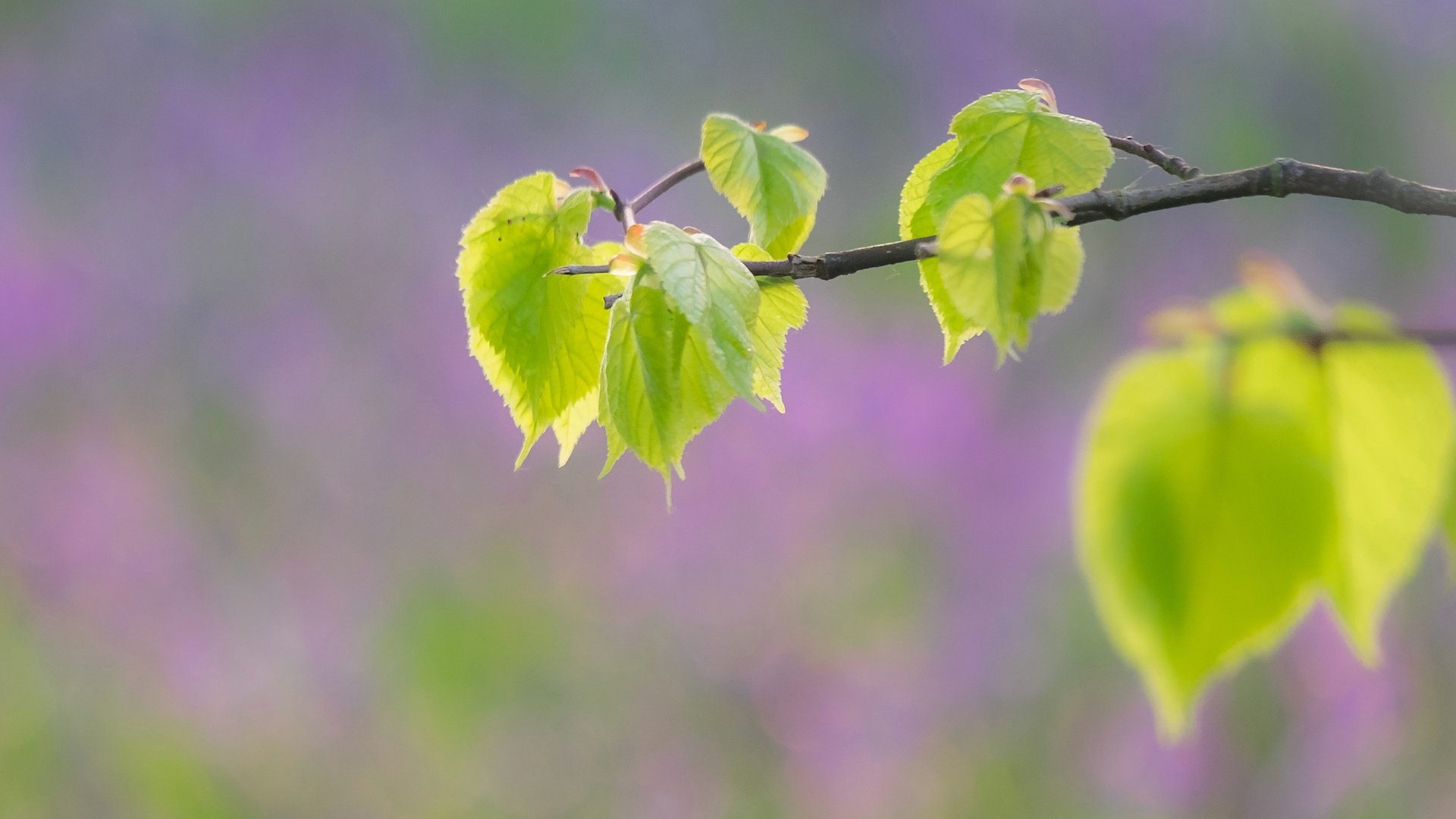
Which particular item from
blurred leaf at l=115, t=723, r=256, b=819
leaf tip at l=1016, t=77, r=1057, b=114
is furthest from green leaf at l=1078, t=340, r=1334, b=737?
blurred leaf at l=115, t=723, r=256, b=819

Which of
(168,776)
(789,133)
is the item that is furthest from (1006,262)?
(168,776)

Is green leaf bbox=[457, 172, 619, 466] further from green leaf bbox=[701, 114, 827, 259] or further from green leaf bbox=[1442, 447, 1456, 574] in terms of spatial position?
green leaf bbox=[1442, 447, 1456, 574]

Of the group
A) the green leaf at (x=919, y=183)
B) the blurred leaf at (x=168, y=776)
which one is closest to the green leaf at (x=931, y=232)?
the green leaf at (x=919, y=183)

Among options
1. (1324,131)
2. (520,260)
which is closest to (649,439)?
(520,260)

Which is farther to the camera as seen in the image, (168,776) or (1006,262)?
(168,776)

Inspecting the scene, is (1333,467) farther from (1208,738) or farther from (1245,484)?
(1208,738)

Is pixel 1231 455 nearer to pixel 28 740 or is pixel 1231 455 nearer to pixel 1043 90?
pixel 1043 90
